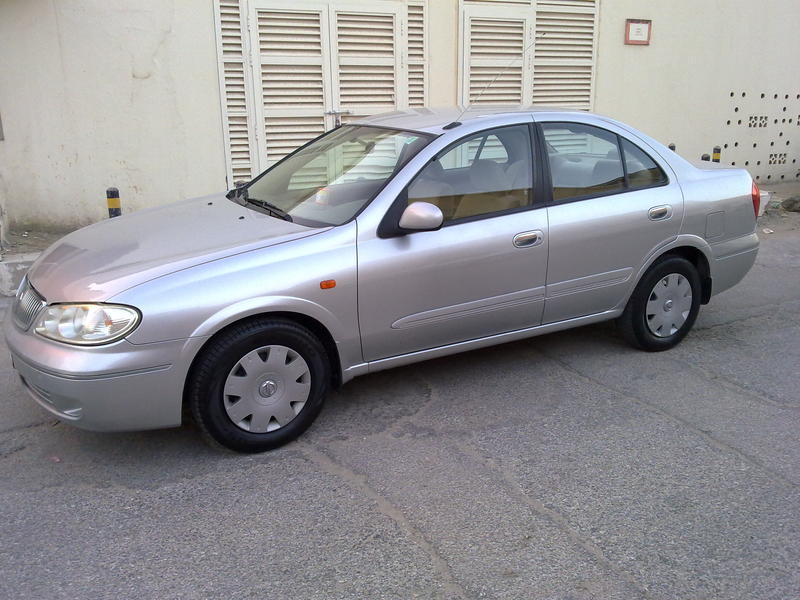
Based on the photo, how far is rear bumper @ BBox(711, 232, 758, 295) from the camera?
5023 millimetres

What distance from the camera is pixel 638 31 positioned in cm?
1005

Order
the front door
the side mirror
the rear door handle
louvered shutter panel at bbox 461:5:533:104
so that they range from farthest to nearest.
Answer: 1. louvered shutter panel at bbox 461:5:533:104
2. the rear door handle
3. the front door
4. the side mirror

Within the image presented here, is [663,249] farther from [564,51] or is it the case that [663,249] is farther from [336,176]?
[564,51]

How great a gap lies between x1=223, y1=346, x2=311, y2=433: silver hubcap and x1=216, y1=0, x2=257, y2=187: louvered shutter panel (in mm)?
5005

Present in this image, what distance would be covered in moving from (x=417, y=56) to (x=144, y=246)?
19.2 feet

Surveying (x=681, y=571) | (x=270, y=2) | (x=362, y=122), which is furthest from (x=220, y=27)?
(x=681, y=571)

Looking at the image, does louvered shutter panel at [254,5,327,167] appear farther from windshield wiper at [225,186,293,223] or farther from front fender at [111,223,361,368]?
front fender at [111,223,361,368]

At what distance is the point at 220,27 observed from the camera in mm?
7781

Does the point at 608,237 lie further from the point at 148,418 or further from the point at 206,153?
the point at 206,153

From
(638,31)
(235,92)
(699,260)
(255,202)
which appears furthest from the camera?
(638,31)

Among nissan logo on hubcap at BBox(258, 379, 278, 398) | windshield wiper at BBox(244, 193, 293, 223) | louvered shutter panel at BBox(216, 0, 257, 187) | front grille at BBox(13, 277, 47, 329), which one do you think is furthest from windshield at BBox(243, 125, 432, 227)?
louvered shutter panel at BBox(216, 0, 257, 187)

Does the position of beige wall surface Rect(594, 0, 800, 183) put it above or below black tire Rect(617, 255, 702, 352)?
above

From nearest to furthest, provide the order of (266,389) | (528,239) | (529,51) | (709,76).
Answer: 1. (266,389)
2. (528,239)
3. (529,51)
4. (709,76)

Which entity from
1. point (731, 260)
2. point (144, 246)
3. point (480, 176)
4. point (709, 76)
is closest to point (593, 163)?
point (480, 176)
